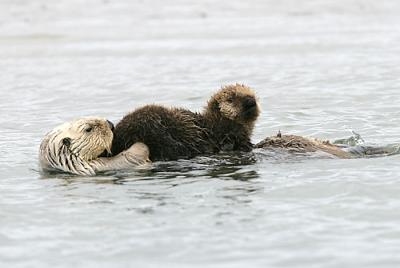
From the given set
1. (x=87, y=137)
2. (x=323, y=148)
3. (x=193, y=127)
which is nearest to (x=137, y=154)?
(x=87, y=137)

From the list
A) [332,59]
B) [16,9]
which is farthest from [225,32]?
[16,9]

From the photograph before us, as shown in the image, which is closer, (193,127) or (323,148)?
(193,127)

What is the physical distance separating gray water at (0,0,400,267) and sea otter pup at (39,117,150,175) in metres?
0.15

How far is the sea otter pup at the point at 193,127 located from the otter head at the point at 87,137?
16 centimetres

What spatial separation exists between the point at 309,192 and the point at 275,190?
259 millimetres

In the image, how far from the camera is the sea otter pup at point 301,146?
758 centimetres

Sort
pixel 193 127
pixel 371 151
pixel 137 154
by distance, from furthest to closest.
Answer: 1. pixel 371 151
2. pixel 193 127
3. pixel 137 154

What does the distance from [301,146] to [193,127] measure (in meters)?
0.97

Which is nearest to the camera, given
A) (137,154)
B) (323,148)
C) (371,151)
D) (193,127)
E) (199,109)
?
(137,154)

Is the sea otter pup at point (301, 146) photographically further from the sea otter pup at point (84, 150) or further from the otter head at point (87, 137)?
the otter head at point (87, 137)

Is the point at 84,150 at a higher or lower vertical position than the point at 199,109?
lower

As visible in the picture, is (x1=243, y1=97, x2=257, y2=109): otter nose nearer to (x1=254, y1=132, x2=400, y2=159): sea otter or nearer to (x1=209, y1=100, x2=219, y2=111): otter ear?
(x1=209, y1=100, x2=219, y2=111): otter ear

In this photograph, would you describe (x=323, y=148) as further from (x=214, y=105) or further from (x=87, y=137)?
(x=87, y=137)

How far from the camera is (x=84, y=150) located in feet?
24.1
